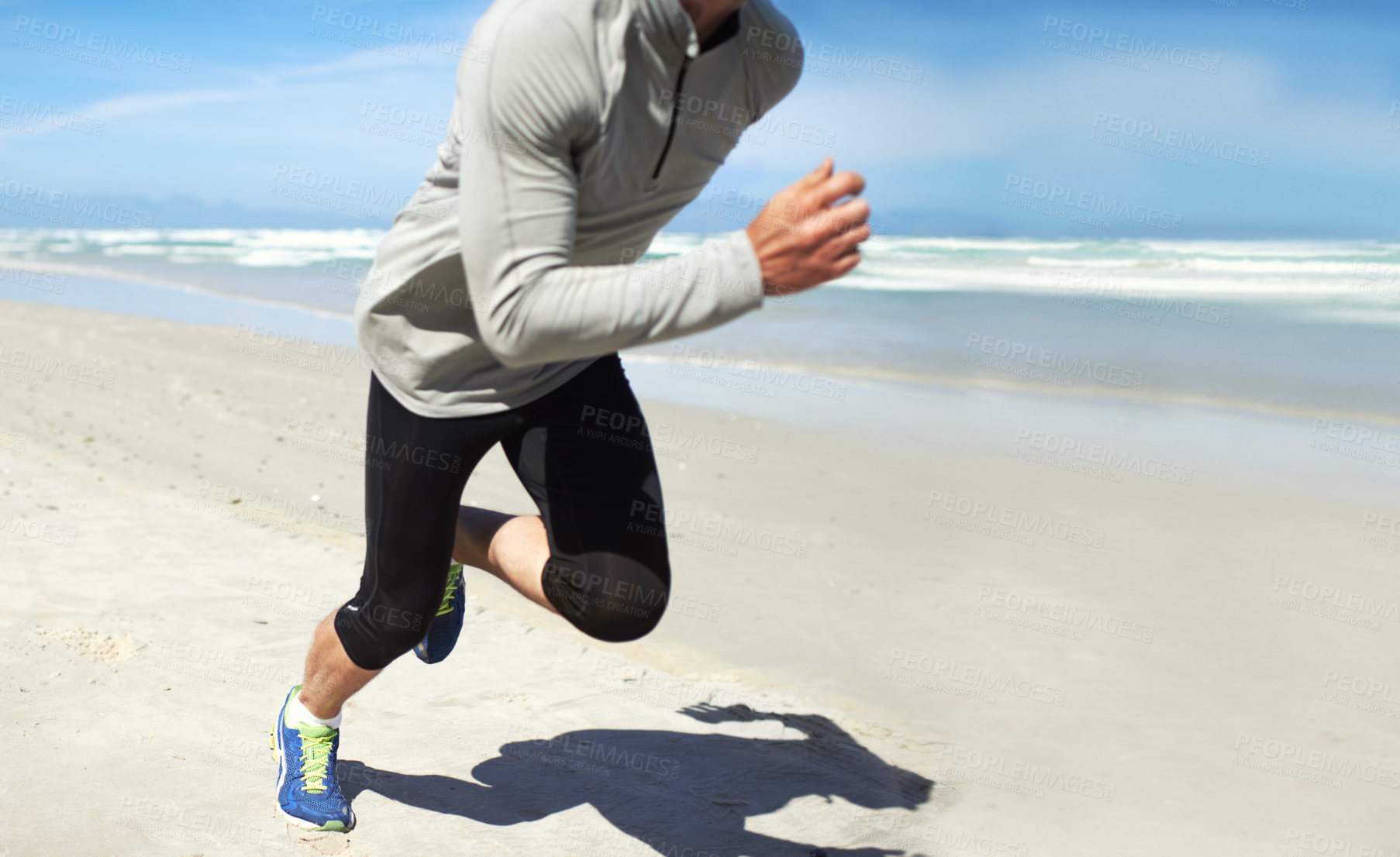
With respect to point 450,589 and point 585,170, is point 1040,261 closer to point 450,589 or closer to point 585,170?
point 450,589

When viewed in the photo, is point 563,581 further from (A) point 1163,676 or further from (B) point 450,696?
(A) point 1163,676

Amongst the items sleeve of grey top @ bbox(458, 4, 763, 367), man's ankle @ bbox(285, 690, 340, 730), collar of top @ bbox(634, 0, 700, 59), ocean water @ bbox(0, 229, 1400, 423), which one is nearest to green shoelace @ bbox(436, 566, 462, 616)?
man's ankle @ bbox(285, 690, 340, 730)

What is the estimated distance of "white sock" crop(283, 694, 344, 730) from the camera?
2744 millimetres

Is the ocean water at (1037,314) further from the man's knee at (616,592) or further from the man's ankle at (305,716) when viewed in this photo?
the man's knee at (616,592)

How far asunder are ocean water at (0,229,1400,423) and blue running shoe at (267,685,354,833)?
706 cm

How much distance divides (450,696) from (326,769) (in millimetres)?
771

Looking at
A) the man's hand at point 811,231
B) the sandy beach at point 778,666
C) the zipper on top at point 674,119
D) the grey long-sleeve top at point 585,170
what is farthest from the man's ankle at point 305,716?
the man's hand at point 811,231

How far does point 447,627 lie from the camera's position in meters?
3.08

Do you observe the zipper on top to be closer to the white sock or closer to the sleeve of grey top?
the sleeve of grey top

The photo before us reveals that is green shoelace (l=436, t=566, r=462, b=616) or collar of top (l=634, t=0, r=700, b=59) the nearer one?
collar of top (l=634, t=0, r=700, b=59)

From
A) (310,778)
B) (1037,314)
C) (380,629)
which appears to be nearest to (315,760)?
(310,778)

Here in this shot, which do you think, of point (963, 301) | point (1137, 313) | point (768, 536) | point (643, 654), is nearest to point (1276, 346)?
point (1137, 313)

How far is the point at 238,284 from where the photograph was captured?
20922 millimetres

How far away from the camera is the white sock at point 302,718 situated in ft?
9.00
